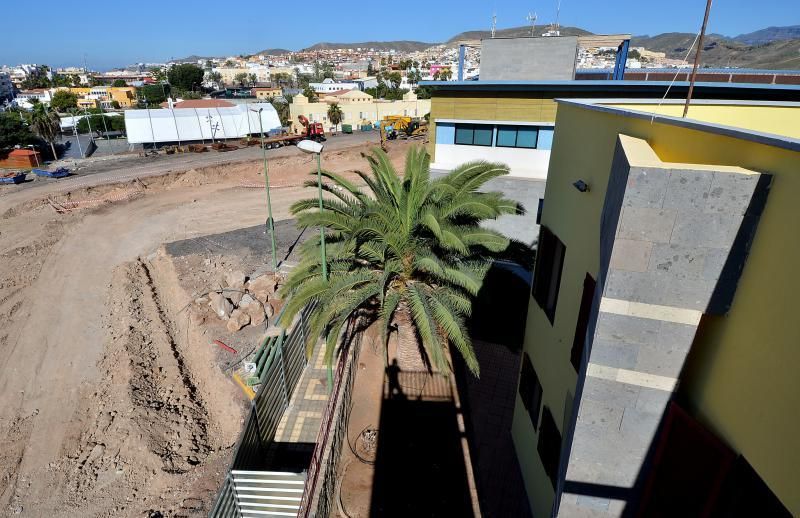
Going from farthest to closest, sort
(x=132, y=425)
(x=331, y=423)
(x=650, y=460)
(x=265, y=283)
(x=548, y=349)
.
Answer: (x=265, y=283) < (x=132, y=425) < (x=331, y=423) < (x=548, y=349) < (x=650, y=460)

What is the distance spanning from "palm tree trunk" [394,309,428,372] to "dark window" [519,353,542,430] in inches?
122

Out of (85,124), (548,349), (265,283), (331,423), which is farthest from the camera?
(85,124)

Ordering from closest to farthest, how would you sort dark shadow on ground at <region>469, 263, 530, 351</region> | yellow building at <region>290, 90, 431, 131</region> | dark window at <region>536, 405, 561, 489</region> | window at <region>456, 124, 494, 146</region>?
dark window at <region>536, 405, 561, 489</region>
dark shadow on ground at <region>469, 263, 530, 351</region>
window at <region>456, 124, 494, 146</region>
yellow building at <region>290, 90, 431, 131</region>

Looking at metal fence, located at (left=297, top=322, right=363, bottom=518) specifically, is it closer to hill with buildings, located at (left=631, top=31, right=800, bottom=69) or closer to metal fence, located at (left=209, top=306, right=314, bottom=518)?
metal fence, located at (left=209, top=306, right=314, bottom=518)

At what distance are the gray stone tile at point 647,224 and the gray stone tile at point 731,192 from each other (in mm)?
256

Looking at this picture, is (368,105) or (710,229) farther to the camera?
(368,105)

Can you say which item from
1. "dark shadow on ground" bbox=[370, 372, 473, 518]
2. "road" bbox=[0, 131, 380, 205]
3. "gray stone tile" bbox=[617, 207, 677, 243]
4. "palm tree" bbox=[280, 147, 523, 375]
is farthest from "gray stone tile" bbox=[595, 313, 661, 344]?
"road" bbox=[0, 131, 380, 205]

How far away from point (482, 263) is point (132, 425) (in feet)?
34.9

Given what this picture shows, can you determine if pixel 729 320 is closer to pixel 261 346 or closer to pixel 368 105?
pixel 261 346

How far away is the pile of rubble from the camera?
15961 mm

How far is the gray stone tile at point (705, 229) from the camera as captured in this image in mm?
3004

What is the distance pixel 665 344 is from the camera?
3.46 m

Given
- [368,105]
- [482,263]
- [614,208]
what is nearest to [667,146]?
[614,208]

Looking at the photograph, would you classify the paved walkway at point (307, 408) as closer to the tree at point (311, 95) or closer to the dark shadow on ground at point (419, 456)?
the dark shadow on ground at point (419, 456)
